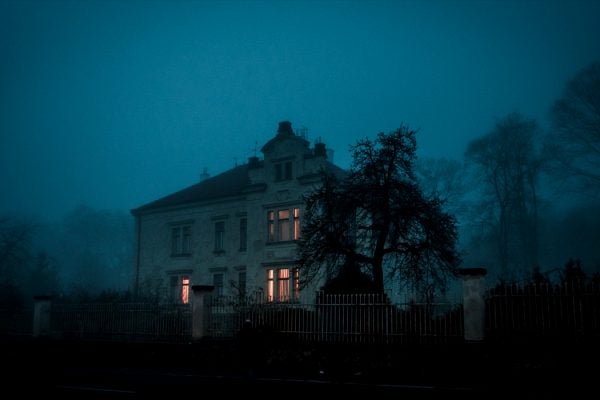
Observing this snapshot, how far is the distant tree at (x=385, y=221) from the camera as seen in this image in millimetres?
20344

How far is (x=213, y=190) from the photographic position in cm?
3966

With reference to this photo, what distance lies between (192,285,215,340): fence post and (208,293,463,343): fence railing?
0.80 ft

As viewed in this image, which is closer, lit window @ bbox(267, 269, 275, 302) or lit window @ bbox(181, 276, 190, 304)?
lit window @ bbox(267, 269, 275, 302)

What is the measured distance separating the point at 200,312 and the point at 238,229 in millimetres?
16951

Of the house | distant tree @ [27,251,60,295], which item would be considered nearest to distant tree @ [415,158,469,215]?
the house

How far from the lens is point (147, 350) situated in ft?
64.8

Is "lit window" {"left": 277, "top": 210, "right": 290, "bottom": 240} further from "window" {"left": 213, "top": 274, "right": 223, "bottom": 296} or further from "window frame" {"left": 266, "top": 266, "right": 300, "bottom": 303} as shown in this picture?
"window" {"left": 213, "top": 274, "right": 223, "bottom": 296}

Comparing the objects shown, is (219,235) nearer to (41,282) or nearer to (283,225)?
(283,225)

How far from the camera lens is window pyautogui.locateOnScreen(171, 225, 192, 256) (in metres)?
39.8

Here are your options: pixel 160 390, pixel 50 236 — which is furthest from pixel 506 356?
pixel 50 236

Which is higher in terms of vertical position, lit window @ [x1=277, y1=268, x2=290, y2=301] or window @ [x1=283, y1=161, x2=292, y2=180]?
window @ [x1=283, y1=161, x2=292, y2=180]

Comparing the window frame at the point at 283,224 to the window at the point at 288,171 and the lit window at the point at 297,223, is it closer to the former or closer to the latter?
the lit window at the point at 297,223

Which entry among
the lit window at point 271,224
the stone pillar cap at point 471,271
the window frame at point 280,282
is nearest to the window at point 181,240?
the lit window at point 271,224

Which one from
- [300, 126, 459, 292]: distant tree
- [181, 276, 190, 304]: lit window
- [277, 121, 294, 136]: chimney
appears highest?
[277, 121, 294, 136]: chimney
